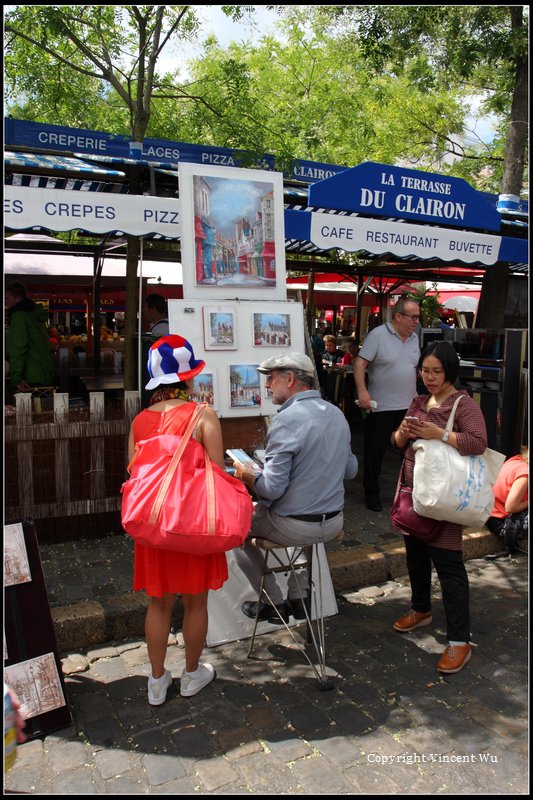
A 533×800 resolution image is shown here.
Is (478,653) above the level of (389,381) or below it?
below

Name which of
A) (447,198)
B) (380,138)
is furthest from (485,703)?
(380,138)

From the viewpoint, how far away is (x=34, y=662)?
301 centimetres

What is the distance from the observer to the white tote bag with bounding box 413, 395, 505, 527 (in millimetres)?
3400

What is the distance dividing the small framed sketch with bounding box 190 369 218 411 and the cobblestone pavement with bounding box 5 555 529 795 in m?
1.52

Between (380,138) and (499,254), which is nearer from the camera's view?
(499,254)

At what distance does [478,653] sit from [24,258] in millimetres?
9252

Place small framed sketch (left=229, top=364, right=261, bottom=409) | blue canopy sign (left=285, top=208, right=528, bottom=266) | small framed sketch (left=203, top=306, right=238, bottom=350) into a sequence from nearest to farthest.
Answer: small framed sketch (left=203, top=306, right=238, bottom=350) < small framed sketch (left=229, top=364, right=261, bottom=409) < blue canopy sign (left=285, top=208, right=528, bottom=266)

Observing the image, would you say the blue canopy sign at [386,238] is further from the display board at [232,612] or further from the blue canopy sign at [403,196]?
the display board at [232,612]

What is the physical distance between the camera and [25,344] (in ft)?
20.8

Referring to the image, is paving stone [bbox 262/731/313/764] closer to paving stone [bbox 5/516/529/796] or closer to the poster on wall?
paving stone [bbox 5/516/529/796]

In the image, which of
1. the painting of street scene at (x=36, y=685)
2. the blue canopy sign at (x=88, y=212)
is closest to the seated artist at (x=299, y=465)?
the painting of street scene at (x=36, y=685)

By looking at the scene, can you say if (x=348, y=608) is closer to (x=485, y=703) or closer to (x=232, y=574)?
(x=232, y=574)

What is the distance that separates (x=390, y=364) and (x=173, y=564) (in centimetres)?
339

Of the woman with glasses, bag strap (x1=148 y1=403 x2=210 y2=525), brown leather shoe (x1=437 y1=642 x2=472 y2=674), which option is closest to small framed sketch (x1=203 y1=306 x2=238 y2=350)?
bag strap (x1=148 y1=403 x2=210 y2=525)
